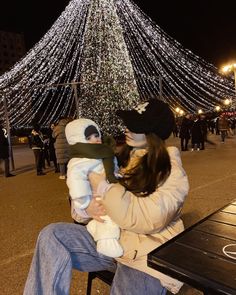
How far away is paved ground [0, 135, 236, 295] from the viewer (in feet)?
10.4

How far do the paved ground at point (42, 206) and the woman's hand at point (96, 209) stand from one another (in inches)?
44.6

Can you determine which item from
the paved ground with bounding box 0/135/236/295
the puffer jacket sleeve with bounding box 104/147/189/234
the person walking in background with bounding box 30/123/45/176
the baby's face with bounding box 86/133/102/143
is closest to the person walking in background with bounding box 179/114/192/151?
the paved ground with bounding box 0/135/236/295

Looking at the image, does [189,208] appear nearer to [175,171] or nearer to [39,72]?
[175,171]

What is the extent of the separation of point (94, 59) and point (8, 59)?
7926cm

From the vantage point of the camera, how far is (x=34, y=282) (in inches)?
69.2

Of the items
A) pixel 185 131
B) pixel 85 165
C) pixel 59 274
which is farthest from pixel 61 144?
pixel 185 131

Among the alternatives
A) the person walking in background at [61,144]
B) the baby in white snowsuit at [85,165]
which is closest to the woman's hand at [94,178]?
the baby in white snowsuit at [85,165]

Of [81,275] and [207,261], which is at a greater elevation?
[207,261]

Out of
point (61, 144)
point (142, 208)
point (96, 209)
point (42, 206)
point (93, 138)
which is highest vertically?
point (93, 138)

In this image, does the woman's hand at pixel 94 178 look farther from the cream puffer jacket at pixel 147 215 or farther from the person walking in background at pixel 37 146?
the person walking in background at pixel 37 146

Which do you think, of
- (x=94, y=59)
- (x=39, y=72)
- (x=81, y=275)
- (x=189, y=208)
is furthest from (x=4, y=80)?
(x=81, y=275)

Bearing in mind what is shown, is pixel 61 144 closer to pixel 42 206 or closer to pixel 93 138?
pixel 42 206

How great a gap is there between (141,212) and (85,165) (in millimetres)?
688

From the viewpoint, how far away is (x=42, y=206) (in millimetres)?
5762
